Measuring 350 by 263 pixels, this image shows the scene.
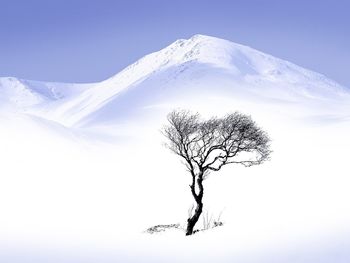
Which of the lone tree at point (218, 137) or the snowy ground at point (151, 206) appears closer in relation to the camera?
the snowy ground at point (151, 206)

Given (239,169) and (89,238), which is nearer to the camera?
(89,238)

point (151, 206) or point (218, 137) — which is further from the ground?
point (218, 137)

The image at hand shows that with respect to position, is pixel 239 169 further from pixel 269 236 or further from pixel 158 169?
pixel 269 236

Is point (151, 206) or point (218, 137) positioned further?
point (151, 206)

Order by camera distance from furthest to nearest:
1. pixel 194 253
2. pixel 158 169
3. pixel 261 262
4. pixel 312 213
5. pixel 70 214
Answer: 1. pixel 158 169
2. pixel 70 214
3. pixel 312 213
4. pixel 194 253
5. pixel 261 262

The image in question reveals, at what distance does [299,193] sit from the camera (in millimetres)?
37094

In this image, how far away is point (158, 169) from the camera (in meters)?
68.5

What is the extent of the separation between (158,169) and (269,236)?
45908 mm

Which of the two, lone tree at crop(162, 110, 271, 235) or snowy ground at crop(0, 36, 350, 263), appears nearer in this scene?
snowy ground at crop(0, 36, 350, 263)

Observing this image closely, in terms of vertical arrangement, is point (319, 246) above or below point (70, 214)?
below

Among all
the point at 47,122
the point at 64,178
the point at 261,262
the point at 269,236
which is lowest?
the point at 261,262

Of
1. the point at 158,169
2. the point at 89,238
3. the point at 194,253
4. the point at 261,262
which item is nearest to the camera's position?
the point at 261,262

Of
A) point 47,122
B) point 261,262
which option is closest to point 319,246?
point 261,262

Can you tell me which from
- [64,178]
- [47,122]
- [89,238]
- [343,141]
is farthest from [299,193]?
[47,122]
